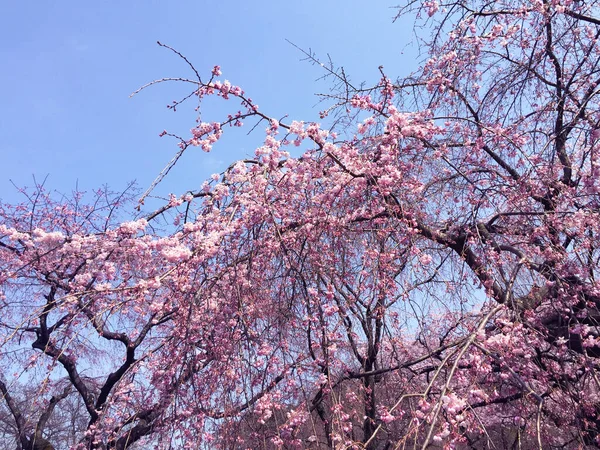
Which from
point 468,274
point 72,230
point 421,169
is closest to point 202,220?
point 421,169

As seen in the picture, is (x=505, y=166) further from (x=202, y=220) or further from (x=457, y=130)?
(x=202, y=220)

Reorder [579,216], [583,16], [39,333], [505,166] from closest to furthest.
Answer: [579,216] → [583,16] → [505,166] → [39,333]

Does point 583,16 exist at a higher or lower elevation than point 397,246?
higher

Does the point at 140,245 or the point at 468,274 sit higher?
the point at 140,245

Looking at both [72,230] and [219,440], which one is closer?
[219,440]

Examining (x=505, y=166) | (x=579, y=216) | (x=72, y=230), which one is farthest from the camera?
(x=72, y=230)

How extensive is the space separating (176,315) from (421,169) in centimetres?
240

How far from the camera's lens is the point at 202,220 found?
2961mm

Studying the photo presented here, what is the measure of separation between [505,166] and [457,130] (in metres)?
0.54

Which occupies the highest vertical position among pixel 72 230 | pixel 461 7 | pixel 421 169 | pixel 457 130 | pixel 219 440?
pixel 72 230

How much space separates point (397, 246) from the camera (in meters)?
3.12

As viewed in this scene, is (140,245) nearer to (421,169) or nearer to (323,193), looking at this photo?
(323,193)

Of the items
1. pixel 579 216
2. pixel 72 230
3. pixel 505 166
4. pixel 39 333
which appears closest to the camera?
pixel 579 216

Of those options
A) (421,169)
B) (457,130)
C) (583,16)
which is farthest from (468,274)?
(583,16)
